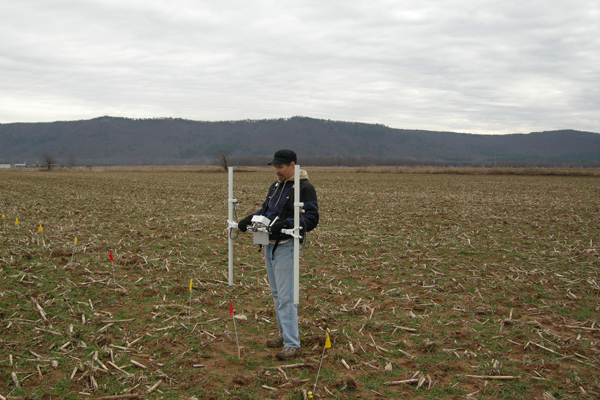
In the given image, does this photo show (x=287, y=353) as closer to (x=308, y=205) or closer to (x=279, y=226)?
(x=279, y=226)

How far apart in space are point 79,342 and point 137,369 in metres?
1.15

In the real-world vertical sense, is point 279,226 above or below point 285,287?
above

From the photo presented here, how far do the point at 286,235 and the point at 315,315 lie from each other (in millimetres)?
2364

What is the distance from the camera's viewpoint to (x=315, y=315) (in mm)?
7152

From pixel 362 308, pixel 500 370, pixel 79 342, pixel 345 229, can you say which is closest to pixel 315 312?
pixel 362 308

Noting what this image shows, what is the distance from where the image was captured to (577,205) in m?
23.4

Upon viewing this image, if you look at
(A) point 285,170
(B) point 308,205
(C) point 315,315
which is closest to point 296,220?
(B) point 308,205

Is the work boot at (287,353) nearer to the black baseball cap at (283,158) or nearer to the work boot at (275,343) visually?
the work boot at (275,343)

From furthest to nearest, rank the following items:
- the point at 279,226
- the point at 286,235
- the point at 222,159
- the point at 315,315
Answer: the point at 222,159
the point at 315,315
the point at 286,235
the point at 279,226

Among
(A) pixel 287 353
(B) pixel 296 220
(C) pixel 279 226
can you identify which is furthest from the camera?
(A) pixel 287 353

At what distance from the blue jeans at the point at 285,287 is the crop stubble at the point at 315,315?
1.29ft

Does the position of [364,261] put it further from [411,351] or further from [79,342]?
[79,342]

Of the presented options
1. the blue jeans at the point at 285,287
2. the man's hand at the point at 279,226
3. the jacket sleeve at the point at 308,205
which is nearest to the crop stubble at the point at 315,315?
the blue jeans at the point at 285,287

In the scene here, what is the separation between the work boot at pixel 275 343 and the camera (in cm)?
588
